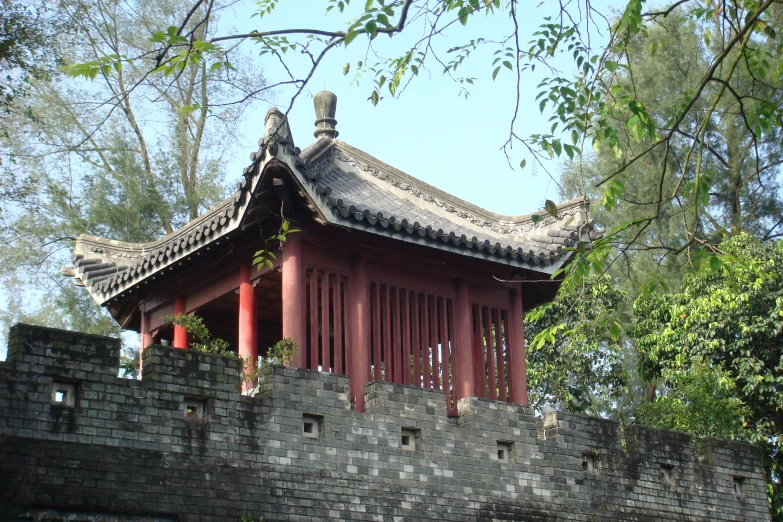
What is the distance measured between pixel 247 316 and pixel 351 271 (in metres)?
1.07

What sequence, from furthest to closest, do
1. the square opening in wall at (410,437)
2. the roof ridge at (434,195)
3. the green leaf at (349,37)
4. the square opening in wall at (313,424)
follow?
the roof ridge at (434,195) < the square opening in wall at (410,437) < the square opening in wall at (313,424) < the green leaf at (349,37)

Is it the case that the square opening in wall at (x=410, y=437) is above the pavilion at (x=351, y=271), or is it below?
below

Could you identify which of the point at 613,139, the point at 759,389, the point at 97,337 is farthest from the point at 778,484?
the point at 97,337

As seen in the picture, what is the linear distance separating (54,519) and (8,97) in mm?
5542

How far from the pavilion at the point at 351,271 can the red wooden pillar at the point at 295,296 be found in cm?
1

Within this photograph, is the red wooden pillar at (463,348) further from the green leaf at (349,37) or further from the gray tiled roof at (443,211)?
the green leaf at (349,37)

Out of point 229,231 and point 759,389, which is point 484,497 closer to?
point 229,231

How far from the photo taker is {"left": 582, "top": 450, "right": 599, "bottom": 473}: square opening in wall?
11141 millimetres

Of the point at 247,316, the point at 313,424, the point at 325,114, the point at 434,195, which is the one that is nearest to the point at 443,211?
the point at 434,195

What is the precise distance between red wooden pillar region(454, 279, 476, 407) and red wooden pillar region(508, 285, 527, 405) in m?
0.51

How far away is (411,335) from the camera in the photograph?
10.8m

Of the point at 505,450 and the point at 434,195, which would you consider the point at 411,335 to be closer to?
the point at 505,450

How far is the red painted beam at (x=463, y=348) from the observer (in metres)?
10.8

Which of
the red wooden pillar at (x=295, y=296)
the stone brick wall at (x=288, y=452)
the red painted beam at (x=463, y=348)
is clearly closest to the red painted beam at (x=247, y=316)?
the red wooden pillar at (x=295, y=296)
